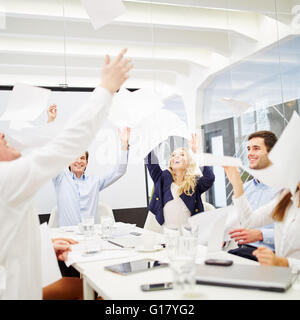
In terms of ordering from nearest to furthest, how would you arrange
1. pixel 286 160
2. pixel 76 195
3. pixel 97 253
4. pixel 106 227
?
pixel 286 160
pixel 97 253
pixel 106 227
pixel 76 195

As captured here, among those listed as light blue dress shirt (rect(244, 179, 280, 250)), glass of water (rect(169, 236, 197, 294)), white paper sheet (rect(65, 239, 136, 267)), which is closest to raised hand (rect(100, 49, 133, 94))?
glass of water (rect(169, 236, 197, 294))

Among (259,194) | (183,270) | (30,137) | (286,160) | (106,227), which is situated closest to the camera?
(183,270)

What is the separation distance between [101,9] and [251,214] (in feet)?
4.38

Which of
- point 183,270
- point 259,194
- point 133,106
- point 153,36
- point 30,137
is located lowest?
point 183,270

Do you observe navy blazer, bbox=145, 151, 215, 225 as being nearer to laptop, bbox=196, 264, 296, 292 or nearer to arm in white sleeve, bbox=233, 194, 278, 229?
Answer: arm in white sleeve, bbox=233, 194, 278, 229

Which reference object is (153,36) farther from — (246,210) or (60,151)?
(60,151)

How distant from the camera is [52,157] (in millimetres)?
1165

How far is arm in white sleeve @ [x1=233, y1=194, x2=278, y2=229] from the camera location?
1.86 m

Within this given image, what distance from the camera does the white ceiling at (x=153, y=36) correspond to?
3.13m

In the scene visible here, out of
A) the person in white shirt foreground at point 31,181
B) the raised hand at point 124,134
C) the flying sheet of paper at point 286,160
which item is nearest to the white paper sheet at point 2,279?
the person in white shirt foreground at point 31,181

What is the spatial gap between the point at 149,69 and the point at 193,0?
725mm

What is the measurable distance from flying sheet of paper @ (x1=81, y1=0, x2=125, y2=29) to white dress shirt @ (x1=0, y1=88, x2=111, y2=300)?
751 millimetres

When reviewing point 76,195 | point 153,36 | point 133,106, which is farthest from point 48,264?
point 153,36
